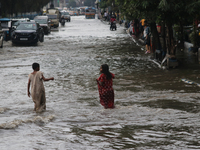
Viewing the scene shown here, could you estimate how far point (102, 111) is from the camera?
902 centimetres

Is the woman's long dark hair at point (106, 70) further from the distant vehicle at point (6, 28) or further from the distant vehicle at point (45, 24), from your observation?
the distant vehicle at point (45, 24)

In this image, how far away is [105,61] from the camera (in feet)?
59.3

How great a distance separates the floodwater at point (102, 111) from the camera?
21.9ft

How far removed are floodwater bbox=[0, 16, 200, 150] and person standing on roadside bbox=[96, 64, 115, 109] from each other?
0.61 ft

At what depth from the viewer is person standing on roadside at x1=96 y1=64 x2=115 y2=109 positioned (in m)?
8.88

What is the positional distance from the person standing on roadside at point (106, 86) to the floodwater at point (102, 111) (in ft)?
0.61

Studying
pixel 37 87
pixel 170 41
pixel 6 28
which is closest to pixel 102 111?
pixel 37 87

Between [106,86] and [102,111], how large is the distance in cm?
55

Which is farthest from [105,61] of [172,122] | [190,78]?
[172,122]

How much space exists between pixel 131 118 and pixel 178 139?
1845 mm

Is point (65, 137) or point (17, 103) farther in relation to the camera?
point (17, 103)

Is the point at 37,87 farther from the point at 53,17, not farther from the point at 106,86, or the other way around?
the point at 53,17

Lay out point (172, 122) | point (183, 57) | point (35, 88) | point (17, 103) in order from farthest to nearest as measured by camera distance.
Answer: point (183, 57) → point (17, 103) → point (35, 88) → point (172, 122)

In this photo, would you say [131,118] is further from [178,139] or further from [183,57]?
[183,57]
